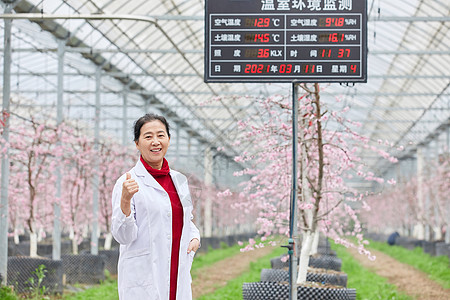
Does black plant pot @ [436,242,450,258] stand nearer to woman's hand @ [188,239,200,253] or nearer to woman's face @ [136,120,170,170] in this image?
woman's hand @ [188,239,200,253]

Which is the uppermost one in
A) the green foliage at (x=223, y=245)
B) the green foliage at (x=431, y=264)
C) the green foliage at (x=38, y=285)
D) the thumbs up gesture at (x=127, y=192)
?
the thumbs up gesture at (x=127, y=192)

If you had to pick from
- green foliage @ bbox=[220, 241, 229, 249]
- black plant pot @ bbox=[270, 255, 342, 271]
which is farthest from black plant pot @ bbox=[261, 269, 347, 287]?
green foliage @ bbox=[220, 241, 229, 249]

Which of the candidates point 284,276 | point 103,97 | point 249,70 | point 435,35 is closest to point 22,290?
point 284,276

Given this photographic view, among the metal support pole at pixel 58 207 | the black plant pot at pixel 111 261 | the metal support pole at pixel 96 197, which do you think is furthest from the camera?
the metal support pole at pixel 96 197

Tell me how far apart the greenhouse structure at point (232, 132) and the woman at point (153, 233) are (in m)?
0.01

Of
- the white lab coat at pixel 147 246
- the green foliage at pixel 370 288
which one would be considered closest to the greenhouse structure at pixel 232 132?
the white lab coat at pixel 147 246

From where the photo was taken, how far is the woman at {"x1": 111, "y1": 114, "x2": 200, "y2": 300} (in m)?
3.03

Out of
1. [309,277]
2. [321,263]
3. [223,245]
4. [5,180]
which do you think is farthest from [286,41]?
[223,245]

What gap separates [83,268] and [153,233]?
33.6ft

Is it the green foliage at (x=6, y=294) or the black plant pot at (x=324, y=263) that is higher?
the black plant pot at (x=324, y=263)

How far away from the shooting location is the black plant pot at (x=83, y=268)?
12.8m

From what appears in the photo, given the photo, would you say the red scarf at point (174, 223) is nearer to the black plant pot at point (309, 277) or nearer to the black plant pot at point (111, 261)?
the black plant pot at point (309, 277)

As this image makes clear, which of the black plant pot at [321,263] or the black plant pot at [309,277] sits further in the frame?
the black plant pot at [321,263]

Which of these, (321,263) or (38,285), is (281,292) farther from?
(321,263)
